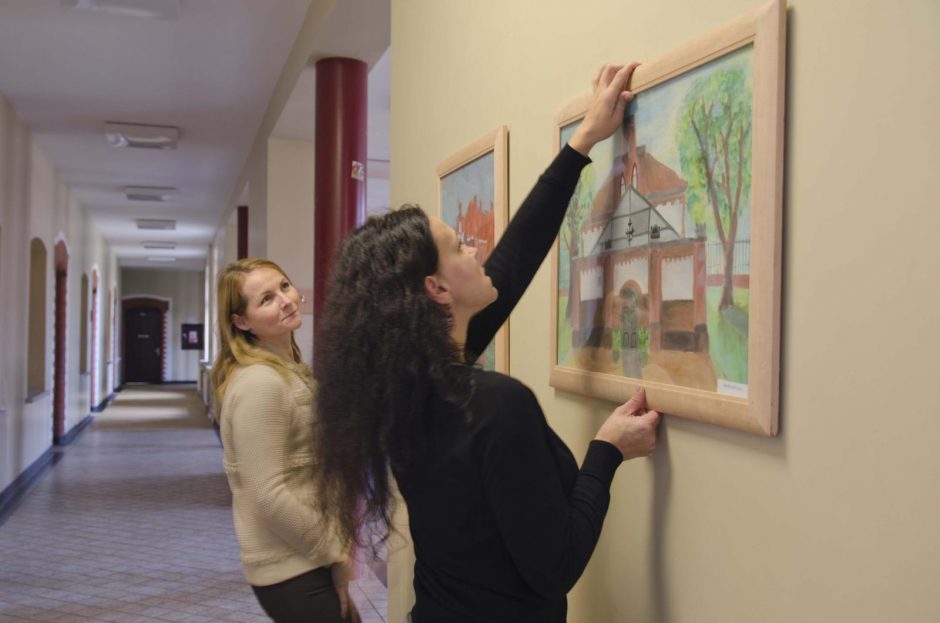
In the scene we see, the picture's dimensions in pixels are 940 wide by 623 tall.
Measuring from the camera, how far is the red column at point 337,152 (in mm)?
4477

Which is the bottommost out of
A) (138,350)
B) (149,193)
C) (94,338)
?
(138,350)

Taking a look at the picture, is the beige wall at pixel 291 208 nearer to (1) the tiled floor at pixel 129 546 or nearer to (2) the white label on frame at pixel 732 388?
(1) the tiled floor at pixel 129 546

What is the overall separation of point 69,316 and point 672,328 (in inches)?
413

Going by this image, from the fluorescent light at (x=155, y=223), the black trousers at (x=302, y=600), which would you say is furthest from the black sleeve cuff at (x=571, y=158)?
the fluorescent light at (x=155, y=223)

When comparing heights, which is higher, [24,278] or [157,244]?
[157,244]

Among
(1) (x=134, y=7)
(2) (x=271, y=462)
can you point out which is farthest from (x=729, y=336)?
(1) (x=134, y=7)

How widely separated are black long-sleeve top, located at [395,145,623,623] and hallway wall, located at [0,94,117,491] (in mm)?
6176

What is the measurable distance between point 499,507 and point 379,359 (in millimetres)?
284

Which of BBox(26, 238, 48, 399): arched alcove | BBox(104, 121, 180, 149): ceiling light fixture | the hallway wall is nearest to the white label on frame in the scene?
the hallway wall

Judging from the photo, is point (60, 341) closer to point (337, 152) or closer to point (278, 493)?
point (337, 152)

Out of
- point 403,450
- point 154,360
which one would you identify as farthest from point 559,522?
point 154,360

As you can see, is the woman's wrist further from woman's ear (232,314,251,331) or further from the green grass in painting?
woman's ear (232,314,251,331)

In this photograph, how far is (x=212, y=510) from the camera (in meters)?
6.73

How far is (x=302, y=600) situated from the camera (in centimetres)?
194
